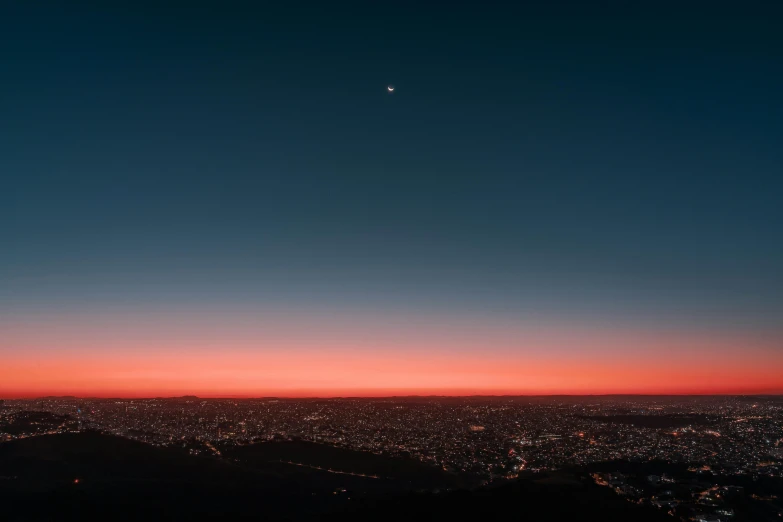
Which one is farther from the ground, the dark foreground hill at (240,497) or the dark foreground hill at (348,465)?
the dark foreground hill at (240,497)

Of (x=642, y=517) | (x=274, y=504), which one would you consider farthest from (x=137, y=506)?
(x=642, y=517)

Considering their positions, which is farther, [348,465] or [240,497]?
[348,465]

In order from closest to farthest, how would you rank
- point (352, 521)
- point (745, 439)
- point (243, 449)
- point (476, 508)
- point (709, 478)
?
1. point (352, 521)
2. point (476, 508)
3. point (709, 478)
4. point (243, 449)
5. point (745, 439)

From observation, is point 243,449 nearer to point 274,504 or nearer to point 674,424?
Answer: point 274,504

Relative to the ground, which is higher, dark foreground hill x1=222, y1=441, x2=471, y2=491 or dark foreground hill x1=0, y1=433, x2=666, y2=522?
dark foreground hill x1=0, y1=433, x2=666, y2=522

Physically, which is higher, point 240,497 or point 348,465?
point 240,497

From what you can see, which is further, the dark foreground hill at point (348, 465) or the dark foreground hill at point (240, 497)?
the dark foreground hill at point (348, 465)

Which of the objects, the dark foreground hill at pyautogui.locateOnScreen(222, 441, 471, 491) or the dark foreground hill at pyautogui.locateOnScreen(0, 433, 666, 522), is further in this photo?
the dark foreground hill at pyautogui.locateOnScreen(222, 441, 471, 491)

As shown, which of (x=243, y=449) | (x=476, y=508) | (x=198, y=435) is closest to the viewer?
(x=476, y=508)
